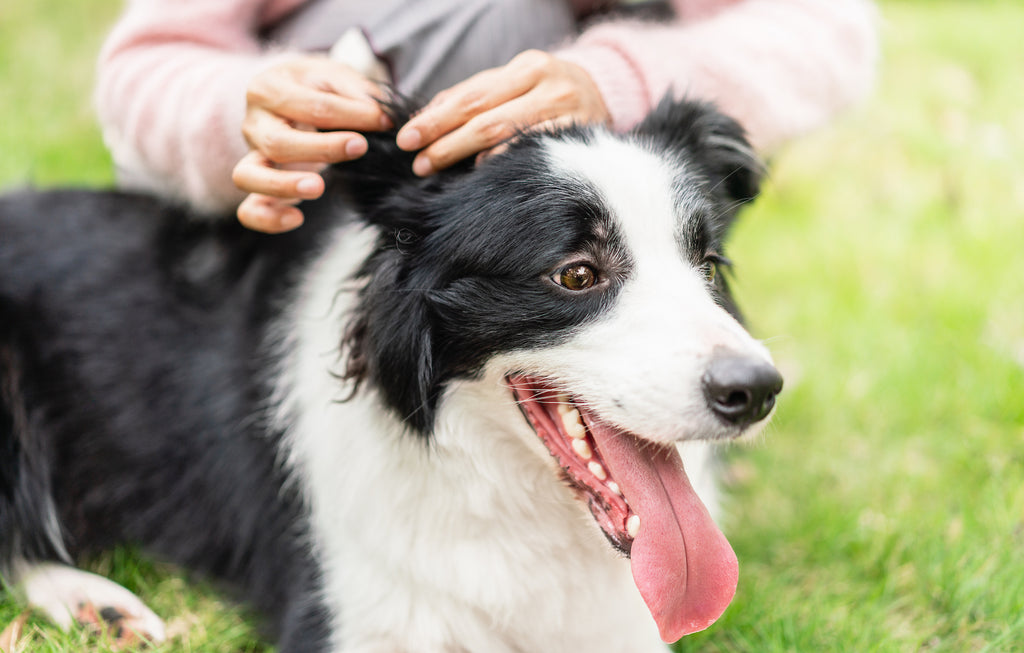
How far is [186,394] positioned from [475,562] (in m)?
0.95

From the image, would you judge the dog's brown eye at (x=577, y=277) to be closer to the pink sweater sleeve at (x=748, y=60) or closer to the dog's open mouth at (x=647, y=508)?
the dog's open mouth at (x=647, y=508)

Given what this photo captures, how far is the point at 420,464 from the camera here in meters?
1.95

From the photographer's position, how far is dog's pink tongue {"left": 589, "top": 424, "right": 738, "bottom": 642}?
173cm

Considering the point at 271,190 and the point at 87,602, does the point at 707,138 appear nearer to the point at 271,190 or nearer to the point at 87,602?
the point at 271,190

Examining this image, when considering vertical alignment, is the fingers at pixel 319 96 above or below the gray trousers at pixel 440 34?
above

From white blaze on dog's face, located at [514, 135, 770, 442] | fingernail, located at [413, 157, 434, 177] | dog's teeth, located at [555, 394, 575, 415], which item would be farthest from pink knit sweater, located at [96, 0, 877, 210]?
dog's teeth, located at [555, 394, 575, 415]

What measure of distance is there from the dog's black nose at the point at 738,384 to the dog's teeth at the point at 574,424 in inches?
12.2

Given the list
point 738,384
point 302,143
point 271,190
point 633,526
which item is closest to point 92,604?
point 271,190

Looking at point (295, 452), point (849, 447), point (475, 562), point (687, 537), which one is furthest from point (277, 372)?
point (849, 447)

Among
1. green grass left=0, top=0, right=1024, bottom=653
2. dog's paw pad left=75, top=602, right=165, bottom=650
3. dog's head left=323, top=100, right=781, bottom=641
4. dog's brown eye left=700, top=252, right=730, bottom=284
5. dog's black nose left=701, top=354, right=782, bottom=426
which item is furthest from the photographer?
green grass left=0, top=0, right=1024, bottom=653

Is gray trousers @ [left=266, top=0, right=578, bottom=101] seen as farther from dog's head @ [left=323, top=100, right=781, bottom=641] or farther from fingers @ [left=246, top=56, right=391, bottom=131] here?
dog's head @ [left=323, top=100, right=781, bottom=641]

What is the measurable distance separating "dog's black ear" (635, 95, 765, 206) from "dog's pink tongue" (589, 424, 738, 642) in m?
0.65

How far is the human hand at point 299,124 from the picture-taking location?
1.84m

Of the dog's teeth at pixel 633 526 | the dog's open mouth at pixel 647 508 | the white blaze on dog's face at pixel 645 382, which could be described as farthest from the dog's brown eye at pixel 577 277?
the dog's teeth at pixel 633 526
